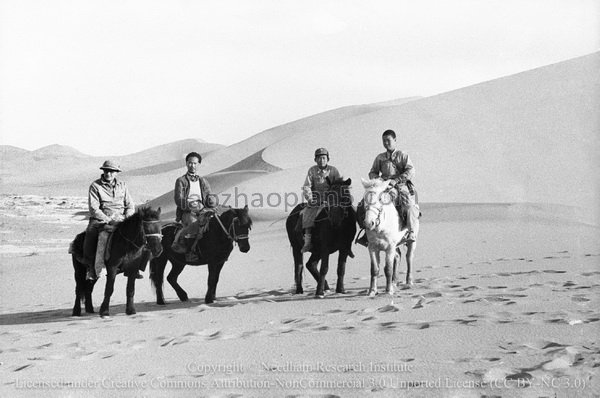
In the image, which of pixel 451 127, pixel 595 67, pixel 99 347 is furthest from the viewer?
pixel 595 67

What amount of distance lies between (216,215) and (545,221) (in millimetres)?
11237

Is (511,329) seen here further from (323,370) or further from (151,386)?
(151,386)

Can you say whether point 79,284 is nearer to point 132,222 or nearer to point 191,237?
point 132,222

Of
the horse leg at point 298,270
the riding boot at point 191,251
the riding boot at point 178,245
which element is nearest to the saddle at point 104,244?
the riding boot at point 178,245

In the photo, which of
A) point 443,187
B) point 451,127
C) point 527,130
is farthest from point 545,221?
point 451,127

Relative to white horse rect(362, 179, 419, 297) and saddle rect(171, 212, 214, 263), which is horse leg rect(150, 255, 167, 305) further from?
white horse rect(362, 179, 419, 297)

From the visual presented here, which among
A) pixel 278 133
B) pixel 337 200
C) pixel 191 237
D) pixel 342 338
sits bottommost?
pixel 342 338

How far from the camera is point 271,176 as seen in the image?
2889cm

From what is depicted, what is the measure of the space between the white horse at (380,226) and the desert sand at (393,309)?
1.41 ft

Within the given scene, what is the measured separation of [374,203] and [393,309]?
5.09 ft

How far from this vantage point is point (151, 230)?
8922 millimetres

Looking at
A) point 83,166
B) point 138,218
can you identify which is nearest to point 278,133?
point 83,166

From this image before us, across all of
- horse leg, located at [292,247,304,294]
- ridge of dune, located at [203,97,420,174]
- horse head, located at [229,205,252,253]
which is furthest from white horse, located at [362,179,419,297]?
ridge of dune, located at [203,97,420,174]

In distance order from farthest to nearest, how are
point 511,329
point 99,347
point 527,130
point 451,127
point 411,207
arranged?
point 451,127 → point 527,130 → point 411,207 → point 99,347 → point 511,329
